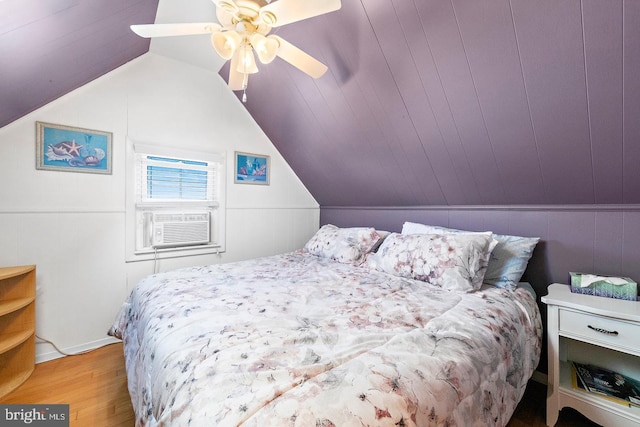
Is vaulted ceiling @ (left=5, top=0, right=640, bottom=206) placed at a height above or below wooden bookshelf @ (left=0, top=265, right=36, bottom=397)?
above

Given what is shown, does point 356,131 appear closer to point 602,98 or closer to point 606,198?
point 602,98

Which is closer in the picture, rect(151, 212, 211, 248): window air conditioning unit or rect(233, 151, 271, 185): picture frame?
rect(151, 212, 211, 248): window air conditioning unit

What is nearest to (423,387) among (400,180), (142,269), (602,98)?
(602,98)

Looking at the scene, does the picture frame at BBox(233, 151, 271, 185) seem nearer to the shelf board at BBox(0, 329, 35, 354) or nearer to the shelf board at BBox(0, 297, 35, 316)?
the shelf board at BBox(0, 297, 35, 316)

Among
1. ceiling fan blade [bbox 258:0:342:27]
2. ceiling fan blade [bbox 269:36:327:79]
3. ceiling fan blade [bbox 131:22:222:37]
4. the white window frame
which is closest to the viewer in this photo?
ceiling fan blade [bbox 258:0:342:27]

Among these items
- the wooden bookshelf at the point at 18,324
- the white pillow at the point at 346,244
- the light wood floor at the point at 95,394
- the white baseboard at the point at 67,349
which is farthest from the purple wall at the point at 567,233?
the wooden bookshelf at the point at 18,324

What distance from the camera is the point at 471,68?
1.46 m

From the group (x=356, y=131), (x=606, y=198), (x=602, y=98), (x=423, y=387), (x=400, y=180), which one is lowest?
Answer: (x=423, y=387)

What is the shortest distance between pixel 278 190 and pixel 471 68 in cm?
230

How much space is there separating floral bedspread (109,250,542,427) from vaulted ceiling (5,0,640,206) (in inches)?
33.3

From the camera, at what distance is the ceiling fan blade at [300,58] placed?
1438mm

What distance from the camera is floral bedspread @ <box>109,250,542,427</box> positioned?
68cm

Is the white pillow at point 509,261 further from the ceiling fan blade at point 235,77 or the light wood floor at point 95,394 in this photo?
the ceiling fan blade at point 235,77

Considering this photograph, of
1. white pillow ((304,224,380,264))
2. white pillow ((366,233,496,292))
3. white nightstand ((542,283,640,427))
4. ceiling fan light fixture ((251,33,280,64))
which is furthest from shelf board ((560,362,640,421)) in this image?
ceiling fan light fixture ((251,33,280,64))
